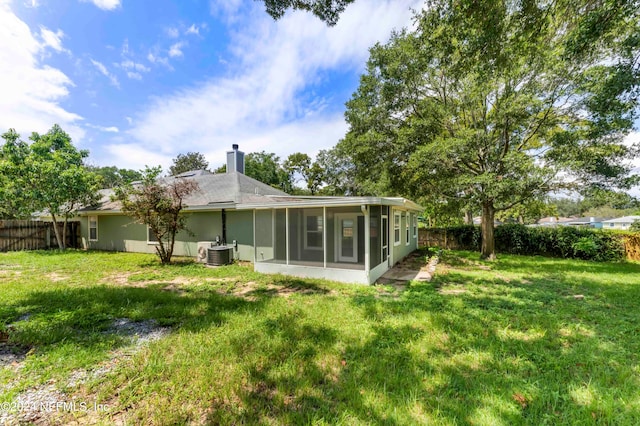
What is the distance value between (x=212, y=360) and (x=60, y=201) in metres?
14.1

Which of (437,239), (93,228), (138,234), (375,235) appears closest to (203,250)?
(138,234)

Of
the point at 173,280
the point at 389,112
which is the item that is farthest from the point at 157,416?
the point at 389,112

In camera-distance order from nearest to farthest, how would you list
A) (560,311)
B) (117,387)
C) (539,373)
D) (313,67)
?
(117,387) → (539,373) → (560,311) → (313,67)

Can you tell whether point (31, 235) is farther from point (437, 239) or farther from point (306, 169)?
point (437, 239)

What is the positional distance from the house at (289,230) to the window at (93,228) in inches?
16.0

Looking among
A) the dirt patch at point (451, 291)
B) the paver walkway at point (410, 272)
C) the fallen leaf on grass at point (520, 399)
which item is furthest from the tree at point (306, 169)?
the fallen leaf on grass at point (520, 399)

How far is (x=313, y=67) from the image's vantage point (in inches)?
386

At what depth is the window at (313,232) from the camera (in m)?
9.30

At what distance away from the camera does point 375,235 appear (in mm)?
7559

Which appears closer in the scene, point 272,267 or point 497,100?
point 272,267

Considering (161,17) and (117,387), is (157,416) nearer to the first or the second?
(117,387)

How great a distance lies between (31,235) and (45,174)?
4.55m

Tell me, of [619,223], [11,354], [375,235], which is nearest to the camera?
[11,354]

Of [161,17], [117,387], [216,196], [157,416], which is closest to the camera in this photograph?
[157,416]
